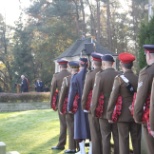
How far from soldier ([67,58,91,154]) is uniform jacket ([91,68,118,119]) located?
0.97 metres

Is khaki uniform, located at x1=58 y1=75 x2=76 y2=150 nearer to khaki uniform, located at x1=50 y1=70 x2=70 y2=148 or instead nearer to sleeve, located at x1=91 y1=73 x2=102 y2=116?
khaki uniform, located at x1=50 y1=70 x2=70 y2=148

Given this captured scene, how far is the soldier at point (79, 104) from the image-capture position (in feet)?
26.5

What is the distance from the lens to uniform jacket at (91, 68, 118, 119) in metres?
7.07

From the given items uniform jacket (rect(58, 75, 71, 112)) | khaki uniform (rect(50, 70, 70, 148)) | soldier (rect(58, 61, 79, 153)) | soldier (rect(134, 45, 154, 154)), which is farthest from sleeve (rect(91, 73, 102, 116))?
khaki uniform (rect(50, 70, 70, 148))

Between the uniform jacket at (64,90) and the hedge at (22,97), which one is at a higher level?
the uniform jacket at (64,90)

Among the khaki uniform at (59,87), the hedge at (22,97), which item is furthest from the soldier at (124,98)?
the hedge at (22,97)

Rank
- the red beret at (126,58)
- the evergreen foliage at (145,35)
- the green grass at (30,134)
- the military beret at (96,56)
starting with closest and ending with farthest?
the red beret at (126,58), the military beret at (96,56), the evergreen foliage at (145,35), the green grass at (30,134)

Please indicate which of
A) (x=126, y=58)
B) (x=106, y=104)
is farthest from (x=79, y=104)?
(x=126, y=58)

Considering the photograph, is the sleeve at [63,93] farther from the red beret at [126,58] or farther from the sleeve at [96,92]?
the red beret at [126,58]

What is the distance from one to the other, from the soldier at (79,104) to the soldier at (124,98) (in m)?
1.41

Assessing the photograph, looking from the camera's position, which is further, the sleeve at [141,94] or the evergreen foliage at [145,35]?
the evergreen foliage at [145,35]

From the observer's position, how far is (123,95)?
663 cm

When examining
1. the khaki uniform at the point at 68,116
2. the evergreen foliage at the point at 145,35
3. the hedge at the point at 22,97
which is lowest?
the hedge at the point at 22,97

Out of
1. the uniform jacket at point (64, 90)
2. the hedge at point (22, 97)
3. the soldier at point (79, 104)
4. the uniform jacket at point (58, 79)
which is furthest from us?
the hedge at point (22, 97)
